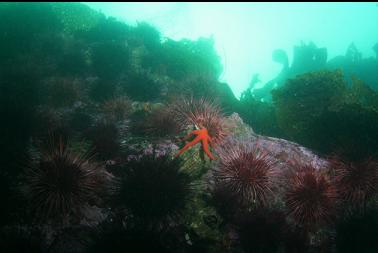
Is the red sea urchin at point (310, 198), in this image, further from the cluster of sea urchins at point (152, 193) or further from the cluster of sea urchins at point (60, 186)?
the cluster of sea urchins at point (60, 186)

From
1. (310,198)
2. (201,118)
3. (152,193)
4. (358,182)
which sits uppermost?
(201,118)

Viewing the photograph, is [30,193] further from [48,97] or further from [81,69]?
[81,69]

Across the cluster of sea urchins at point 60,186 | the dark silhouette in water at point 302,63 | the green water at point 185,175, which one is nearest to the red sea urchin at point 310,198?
the green water at point 185,175

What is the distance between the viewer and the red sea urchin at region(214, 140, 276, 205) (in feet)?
18.0

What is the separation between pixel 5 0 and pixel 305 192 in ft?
93.3

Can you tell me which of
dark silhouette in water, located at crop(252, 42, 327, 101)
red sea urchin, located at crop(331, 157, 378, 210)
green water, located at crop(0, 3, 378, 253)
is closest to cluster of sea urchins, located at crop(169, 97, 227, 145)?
green water, located at crop(0, 3, 378, 253)

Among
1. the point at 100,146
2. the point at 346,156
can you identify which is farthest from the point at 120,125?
the point at 346,156

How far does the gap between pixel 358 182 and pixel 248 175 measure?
Result: 10.2ft

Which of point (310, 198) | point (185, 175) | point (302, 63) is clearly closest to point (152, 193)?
point (185, 175)

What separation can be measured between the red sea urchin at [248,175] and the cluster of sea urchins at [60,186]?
307 centimetres

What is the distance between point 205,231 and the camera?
541 centimetres

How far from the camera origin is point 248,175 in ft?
17.9

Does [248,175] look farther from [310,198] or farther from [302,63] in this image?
[302,63]

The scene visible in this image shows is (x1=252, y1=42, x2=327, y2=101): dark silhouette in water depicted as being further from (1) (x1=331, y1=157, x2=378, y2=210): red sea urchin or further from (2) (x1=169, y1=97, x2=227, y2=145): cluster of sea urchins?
(1) (x1=331, y1=157, x2=378, y2=210): red sea urchin
